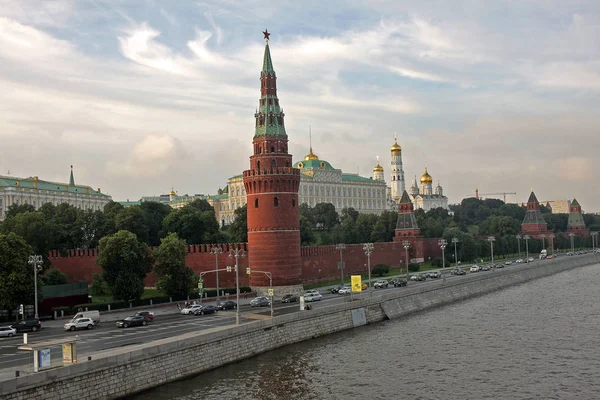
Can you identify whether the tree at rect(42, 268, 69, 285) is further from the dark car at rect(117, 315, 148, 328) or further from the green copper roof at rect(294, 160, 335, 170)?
the green copper roof at rect(294, 160, 335, 170)

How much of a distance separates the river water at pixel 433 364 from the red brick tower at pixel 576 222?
140m

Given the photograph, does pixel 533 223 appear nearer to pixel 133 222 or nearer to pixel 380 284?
pixel 380 284

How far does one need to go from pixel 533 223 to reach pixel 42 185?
112612 millimetres

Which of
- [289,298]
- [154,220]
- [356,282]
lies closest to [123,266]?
[289,298]

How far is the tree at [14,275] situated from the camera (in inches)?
2046

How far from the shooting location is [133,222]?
301ft

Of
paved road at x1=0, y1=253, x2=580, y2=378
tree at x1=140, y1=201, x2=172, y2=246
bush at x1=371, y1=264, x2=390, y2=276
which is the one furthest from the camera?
tree at x1=140, y1=201, x2=172, y2=246

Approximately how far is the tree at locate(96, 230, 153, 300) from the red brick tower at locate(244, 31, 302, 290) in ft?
41.2

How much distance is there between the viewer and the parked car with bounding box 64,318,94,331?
158 feet

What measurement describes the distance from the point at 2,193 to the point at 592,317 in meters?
120

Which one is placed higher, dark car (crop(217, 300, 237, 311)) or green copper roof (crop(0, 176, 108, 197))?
green copper roof (crop(0, 176, 108, 197))

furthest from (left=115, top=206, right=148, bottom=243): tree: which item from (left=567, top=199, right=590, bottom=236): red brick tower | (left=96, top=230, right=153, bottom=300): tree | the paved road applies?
(left=567, top=199, right=590, bottom=236): red brick tower

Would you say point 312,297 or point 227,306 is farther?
point 312,297

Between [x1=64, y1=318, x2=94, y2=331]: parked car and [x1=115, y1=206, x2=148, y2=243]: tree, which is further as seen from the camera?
[x1=115, y1=206, x2=148, y2=243]: tree
